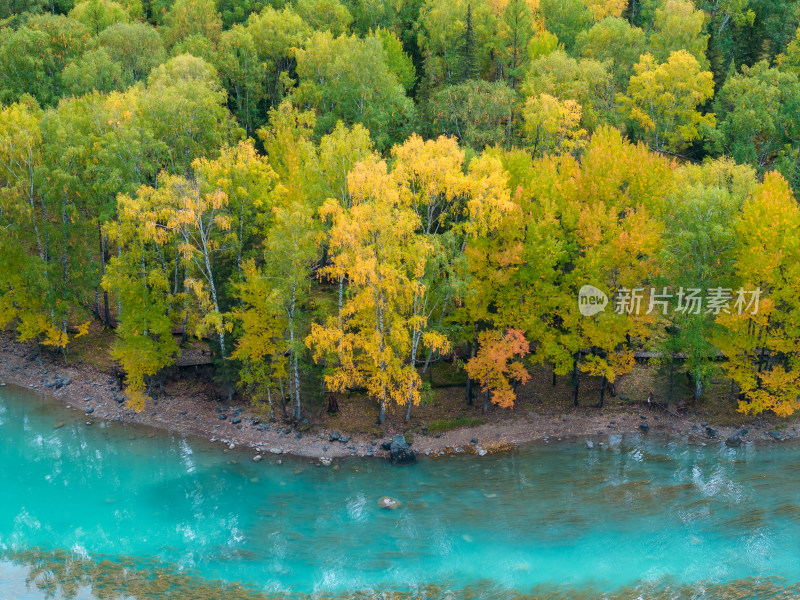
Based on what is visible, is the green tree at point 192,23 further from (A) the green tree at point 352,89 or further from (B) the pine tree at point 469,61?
(B) the pine tree at point 469,61

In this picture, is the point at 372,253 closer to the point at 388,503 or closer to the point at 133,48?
the point at 388,503

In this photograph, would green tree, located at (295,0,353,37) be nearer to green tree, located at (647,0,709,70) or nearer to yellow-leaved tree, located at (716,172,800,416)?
green tree, located at (647,0,709,70)

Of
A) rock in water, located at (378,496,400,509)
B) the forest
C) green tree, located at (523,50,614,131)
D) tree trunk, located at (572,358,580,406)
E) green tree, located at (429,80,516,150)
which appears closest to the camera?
rock in water, located at (378,496,400,509)

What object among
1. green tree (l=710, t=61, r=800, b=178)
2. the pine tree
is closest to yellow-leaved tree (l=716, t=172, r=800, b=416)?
green tree (l=710, t=61, r=800, b=178)

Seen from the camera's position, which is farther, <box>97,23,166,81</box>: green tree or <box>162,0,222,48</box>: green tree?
<box>162,0,222,48</box>: green tree

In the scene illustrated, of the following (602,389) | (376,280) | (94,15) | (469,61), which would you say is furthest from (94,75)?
(602,389)
